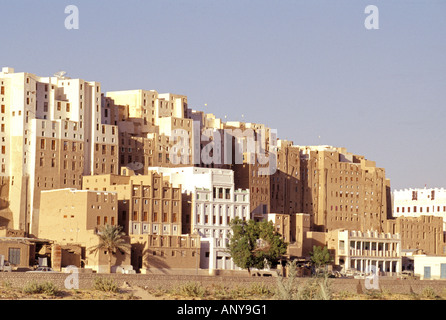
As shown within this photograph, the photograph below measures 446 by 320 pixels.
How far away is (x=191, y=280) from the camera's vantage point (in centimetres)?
9375

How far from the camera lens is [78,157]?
12569 centimetres

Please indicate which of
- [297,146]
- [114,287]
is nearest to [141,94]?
[297,146]

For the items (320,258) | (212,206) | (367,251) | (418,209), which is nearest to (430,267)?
(367,251)

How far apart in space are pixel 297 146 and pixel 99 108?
40.3 m

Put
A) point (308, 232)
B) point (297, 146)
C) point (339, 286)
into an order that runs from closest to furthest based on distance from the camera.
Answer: point (339, 286) < point (308, 232) < point (297, 146)

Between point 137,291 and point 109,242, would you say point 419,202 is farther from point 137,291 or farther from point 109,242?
point 137,291

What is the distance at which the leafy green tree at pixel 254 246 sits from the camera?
4473 inches


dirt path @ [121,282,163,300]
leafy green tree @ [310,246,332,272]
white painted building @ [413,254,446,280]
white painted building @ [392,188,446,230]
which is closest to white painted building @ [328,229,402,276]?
white painted building @ [413,254,446,280]

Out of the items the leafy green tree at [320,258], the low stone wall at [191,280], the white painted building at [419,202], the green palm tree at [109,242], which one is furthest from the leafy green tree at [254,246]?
the white painted building at [419,202]

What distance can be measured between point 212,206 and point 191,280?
29612mm

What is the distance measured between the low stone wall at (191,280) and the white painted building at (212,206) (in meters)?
14.2

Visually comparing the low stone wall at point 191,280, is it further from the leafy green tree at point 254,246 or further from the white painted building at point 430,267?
the white painted building at point 430,267

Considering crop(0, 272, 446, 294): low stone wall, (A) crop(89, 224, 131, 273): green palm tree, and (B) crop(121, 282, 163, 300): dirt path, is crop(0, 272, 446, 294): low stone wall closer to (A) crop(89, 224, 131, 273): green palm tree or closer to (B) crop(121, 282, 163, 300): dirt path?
(B) crop(121, 282, 163, 300): dirt path

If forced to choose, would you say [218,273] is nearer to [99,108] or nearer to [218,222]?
[218,222]
